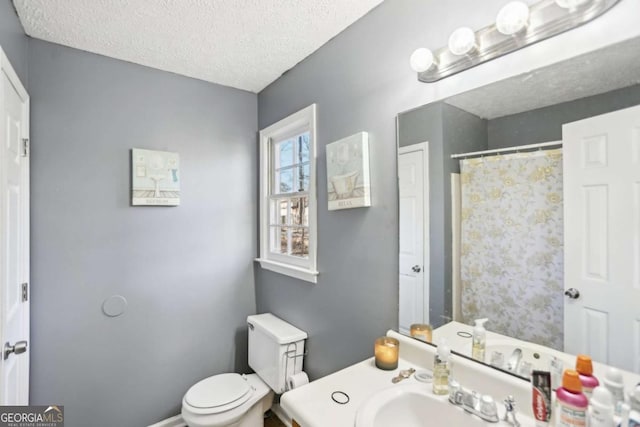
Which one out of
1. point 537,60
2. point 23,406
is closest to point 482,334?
point 537,60

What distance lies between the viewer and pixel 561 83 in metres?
0.87

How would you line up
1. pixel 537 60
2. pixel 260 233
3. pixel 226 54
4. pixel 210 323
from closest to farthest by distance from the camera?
pixel 537 60 → pixel 226 54 → pixel 210 323 → pixel 260 233

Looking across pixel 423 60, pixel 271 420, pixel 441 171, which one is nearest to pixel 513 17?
pixel 423 60

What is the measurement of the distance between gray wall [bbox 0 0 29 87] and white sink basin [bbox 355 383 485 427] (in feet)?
6.16

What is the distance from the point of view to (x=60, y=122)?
1.72m

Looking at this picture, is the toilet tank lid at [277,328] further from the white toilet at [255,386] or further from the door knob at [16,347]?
the door knob at [16,347]

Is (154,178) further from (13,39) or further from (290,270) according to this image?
(290,270)

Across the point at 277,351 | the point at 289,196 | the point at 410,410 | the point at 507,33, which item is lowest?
the point at 277,351

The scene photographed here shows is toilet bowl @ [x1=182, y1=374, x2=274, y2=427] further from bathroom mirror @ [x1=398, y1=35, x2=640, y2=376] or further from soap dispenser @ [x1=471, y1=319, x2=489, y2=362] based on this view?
soap dispenser @ [x1=471, y1=319, x2=489, y2=362]

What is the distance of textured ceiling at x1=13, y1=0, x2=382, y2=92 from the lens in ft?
4.63

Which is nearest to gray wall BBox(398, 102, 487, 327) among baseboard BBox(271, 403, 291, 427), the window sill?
the window sill

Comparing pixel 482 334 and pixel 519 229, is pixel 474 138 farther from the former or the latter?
pixel 482 334

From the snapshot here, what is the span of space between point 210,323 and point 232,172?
3.72 ft

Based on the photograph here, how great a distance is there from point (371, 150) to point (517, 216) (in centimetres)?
70
